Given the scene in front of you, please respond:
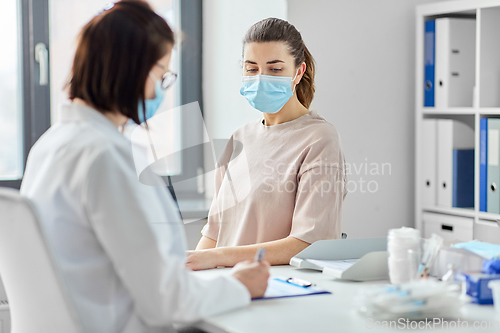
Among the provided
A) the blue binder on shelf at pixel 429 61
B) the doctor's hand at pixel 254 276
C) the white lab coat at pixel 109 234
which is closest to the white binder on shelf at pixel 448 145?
the blue binder on shelf at pixel 429 61

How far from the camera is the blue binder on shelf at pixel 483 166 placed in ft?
8.10

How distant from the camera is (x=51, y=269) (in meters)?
0.90

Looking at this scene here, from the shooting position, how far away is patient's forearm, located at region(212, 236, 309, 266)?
4.74 feet


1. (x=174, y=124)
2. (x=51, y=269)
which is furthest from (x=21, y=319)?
(x=174, y=124)

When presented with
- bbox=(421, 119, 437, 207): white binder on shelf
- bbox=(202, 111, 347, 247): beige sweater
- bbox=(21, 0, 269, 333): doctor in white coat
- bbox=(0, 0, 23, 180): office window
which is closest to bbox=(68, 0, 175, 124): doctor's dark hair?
bbox=(21, 0, 269, 333): doctor in white coat

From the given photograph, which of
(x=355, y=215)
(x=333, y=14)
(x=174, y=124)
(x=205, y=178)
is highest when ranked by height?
(x=333, y=14)

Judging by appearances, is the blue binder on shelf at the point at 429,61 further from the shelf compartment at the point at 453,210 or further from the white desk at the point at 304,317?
the white desk at the point at 304,317

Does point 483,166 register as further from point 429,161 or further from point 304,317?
point 304,317

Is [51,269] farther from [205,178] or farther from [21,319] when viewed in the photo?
[205,178]

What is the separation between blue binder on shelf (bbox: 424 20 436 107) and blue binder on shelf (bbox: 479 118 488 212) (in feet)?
1.07

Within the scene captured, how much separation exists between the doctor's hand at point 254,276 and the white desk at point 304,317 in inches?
0.9

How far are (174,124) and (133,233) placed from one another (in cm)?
189

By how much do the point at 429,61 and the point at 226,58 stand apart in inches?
38.6

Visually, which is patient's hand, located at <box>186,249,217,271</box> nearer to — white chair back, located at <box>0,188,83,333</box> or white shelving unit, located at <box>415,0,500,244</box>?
white chair back, located at <box>0,188,83,333</box>
